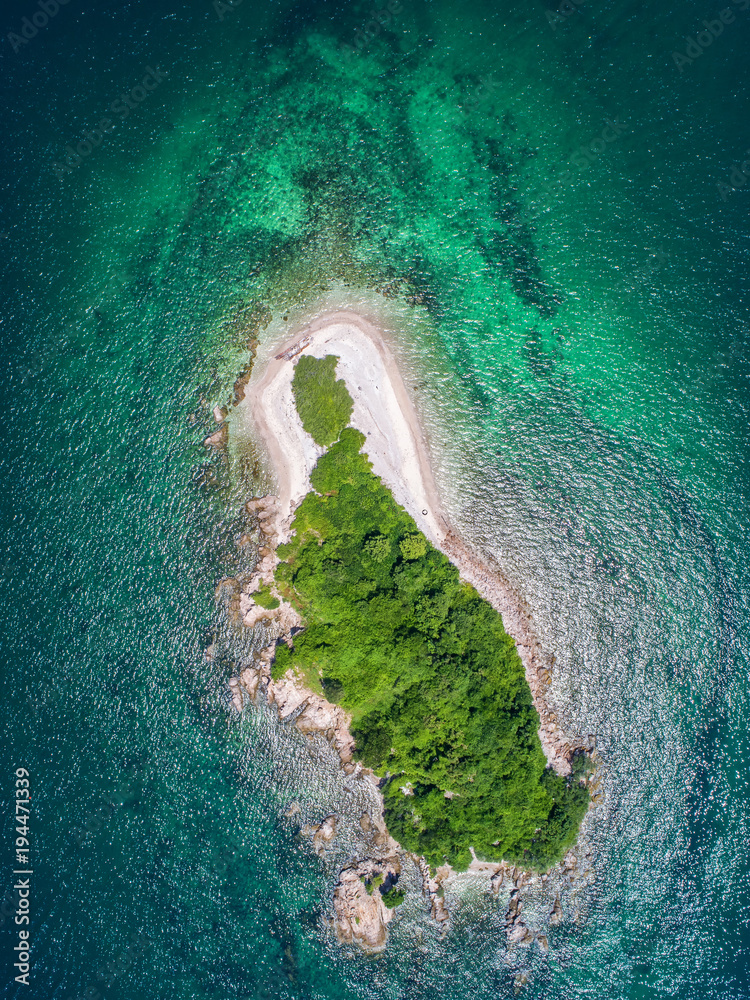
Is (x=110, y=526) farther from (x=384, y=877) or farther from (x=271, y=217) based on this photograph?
(x=384, y=877)

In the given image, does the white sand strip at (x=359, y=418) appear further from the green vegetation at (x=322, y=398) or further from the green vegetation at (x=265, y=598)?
the green vegetation at (x=265, y=598)

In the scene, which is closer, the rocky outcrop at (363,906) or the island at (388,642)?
the island at (388,642)

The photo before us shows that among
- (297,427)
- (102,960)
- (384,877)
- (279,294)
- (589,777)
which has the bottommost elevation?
(102,960)

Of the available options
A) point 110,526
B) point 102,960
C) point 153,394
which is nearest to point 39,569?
point 110,526

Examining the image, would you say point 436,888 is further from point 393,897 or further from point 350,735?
Answer: point 350,735

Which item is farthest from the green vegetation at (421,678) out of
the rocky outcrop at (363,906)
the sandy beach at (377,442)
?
the rocky outcrop at (363,906)
